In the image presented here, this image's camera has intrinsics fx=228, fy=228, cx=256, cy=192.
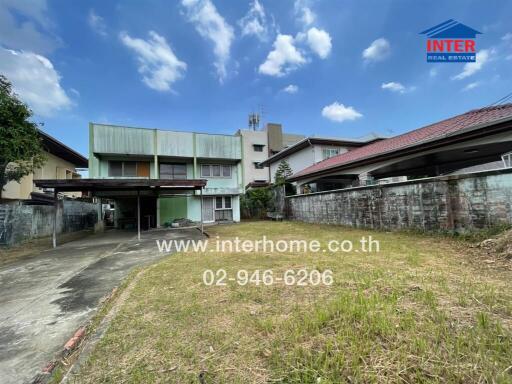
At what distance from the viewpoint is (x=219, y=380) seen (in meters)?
1.69

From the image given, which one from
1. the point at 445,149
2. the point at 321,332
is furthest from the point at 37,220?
the point at 445,149

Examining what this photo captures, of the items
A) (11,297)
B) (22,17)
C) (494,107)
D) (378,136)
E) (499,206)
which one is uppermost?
(22,17)

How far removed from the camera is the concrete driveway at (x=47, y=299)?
7.22 ft

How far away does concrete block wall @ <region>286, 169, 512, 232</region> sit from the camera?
5.55 meters

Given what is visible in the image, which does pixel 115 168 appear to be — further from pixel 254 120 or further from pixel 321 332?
pixel 254 120

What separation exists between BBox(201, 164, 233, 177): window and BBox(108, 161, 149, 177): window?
379 cm

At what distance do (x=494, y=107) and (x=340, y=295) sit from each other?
442 inches

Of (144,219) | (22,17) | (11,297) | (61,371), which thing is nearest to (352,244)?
(61,371)

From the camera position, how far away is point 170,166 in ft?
52.7

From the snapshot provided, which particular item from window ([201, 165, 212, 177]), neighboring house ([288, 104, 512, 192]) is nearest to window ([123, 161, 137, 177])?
window ([201, 165, 212, 177])

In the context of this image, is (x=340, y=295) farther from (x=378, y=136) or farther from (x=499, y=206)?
(x=378, y=136)

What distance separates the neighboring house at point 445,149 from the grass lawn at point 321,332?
563 centimetres

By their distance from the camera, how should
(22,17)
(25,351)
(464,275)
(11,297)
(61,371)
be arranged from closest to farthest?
(61,371) < (25,351) < (464,275) < (11,297) < (22,17)

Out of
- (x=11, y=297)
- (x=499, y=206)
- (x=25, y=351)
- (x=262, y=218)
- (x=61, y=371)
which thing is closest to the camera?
(x=61, y=371)
